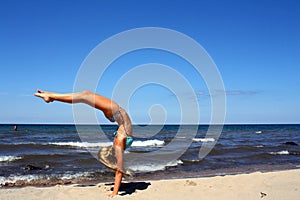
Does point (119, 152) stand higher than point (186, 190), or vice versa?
point (119, 152)

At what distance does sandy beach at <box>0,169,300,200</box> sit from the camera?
6.90 meters

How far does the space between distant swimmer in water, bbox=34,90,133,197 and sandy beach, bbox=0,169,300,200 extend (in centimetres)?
68

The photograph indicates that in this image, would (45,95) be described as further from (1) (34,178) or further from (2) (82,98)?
(1) (34,178)

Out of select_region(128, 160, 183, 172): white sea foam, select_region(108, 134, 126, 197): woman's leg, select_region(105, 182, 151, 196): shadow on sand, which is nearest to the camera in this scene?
select_region(108, 134, 126, 197): woman's leg

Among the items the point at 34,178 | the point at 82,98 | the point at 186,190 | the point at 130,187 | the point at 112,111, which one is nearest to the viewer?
the point at 82,98

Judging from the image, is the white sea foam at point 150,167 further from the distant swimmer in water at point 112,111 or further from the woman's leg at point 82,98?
the woman's leg at point 82,98

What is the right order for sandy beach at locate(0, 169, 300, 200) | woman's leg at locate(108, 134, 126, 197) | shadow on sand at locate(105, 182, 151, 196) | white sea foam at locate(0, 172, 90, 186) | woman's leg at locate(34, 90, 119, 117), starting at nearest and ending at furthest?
woman's leg at locate(34, 90, 119, 117), sandy beach at locate(0, 169, 300, 200), woman's leg at locate(108, 134, 126, 197), shadow on sand at locate(105, 182, 151, 196), white sea foam at locate(0, 172, 90, 186)

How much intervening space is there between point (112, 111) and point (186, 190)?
2592 millimetres

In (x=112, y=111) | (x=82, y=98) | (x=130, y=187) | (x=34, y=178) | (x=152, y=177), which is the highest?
(x=82, y=98)

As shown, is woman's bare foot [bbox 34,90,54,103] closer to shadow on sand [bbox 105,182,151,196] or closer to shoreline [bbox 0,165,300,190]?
shadow on sand [bbox 105,182,151,196]

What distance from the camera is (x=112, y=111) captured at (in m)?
6.88

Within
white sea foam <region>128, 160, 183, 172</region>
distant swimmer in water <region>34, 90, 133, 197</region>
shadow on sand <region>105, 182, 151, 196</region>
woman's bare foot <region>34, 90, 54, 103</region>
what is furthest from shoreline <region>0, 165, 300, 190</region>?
woman's bare foot <region>34, 90, 54, 103</region>

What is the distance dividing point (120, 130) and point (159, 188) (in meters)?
1.82

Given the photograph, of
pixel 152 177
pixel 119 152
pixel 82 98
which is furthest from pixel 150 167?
pixel 82 98
